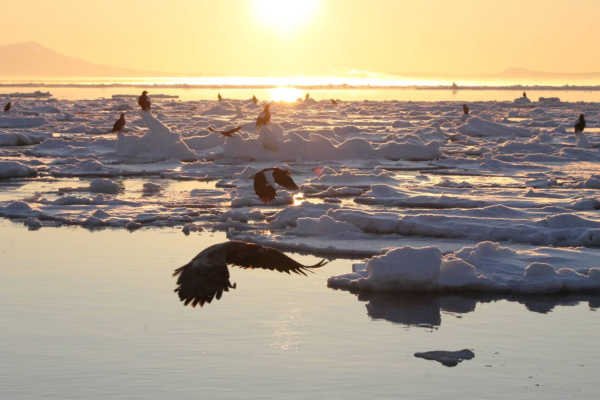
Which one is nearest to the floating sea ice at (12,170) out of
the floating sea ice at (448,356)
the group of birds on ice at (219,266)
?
the floating sea ice at (448,356)

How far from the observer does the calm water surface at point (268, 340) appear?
6.24 meters

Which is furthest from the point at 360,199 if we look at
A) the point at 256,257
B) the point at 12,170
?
the point at 256,257

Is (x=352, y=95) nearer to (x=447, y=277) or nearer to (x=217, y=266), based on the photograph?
(x=447, y=277)

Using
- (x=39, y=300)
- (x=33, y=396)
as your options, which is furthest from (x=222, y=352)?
(x=39, y=300)

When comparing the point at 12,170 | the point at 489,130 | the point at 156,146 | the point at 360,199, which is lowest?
the point at 360,199

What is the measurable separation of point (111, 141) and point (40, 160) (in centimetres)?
485

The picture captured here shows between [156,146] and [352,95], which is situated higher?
[352,95]

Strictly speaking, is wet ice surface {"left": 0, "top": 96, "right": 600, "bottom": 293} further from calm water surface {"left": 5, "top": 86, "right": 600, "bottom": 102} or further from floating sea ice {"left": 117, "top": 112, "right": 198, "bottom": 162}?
calm water surface {"left": 5, "top": 86, "right": 600, "bottom": 102}

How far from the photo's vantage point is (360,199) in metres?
15.5

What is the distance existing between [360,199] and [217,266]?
33.3 feet

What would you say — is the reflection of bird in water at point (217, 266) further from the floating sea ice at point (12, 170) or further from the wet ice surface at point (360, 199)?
the floating sea ice at point (12, 170)

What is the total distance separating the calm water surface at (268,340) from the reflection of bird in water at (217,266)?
986 mm

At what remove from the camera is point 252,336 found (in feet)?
24.4

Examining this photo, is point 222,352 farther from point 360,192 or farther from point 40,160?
point 40,160
